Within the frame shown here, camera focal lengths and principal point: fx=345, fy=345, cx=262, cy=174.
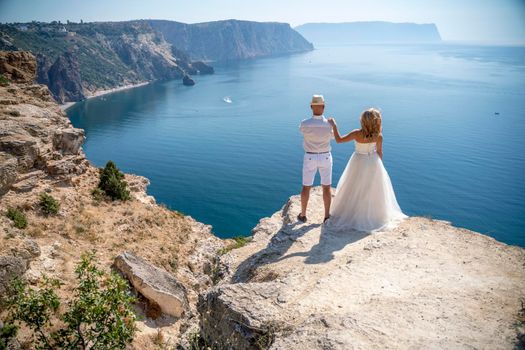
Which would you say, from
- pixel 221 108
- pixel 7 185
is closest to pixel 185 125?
pixel 221 108

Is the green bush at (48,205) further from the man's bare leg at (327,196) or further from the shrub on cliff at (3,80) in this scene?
the man's bare leg at (327,196)

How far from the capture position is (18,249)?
37.2ft

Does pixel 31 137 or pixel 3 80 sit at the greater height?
pixel 3 80

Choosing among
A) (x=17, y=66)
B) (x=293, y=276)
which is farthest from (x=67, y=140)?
(x=293, y=276)

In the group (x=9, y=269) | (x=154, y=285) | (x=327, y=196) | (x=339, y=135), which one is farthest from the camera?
(x=154, y=285)

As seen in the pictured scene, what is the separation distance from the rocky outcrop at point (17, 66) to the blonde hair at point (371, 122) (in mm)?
21096

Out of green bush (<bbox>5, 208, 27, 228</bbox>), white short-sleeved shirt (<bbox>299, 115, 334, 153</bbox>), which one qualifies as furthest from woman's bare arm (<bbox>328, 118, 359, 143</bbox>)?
green bush (<bbox>5, 208, 27, 228</bbox>)

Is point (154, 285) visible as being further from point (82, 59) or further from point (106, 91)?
point (82, 59)

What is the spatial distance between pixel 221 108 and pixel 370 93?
47.0 m

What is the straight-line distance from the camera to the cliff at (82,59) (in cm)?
12712

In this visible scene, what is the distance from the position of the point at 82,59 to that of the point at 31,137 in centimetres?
16899

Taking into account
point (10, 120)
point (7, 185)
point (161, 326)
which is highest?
point (10, 120)

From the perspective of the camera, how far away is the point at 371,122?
30.0ft

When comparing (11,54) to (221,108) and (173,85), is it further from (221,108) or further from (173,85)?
(173,85)
